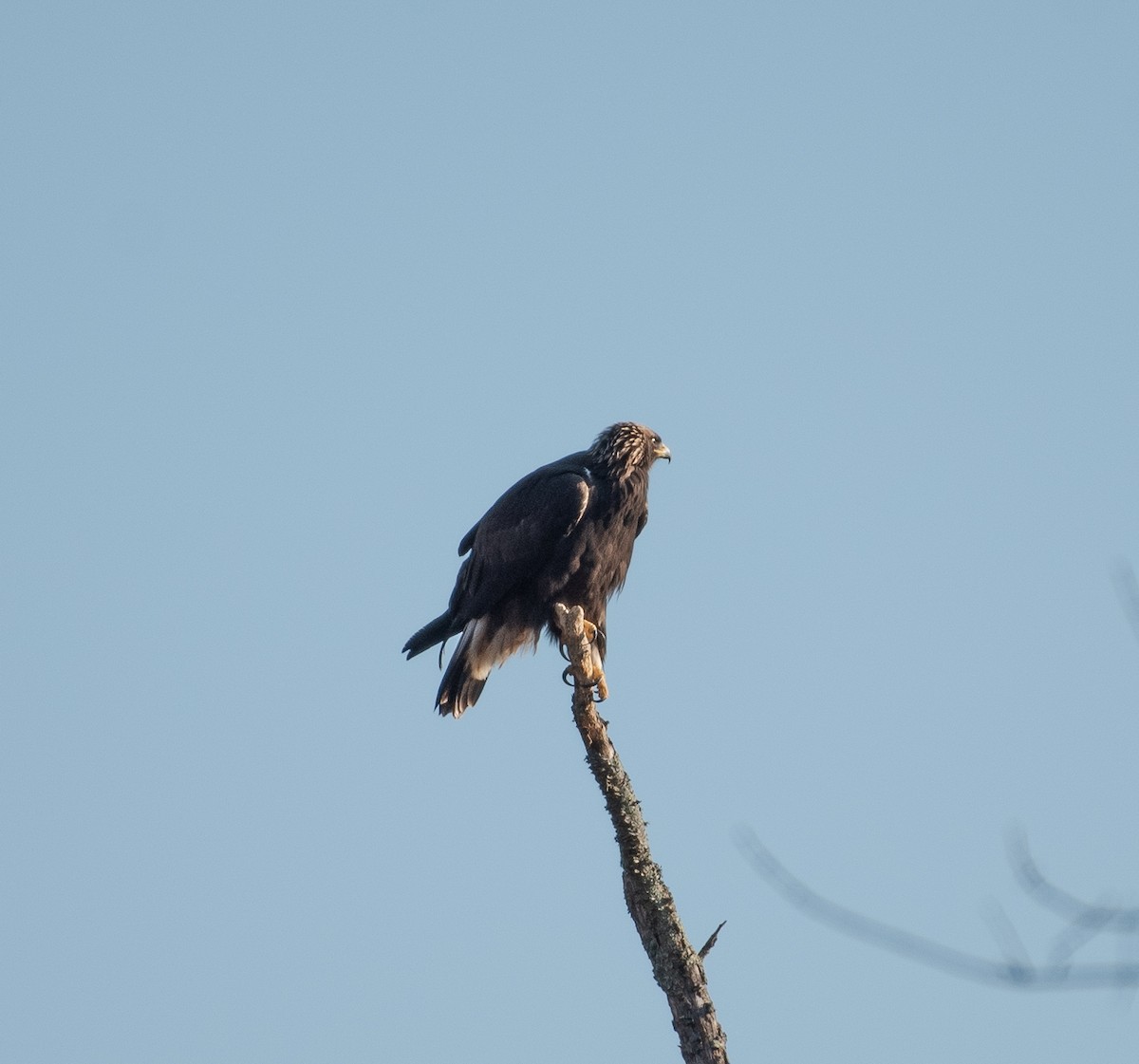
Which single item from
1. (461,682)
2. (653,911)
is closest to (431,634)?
(461,682)

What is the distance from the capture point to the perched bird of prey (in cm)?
782

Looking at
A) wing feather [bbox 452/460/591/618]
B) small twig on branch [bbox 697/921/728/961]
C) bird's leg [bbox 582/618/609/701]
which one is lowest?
small twig on branch [bbox 697/921/728/961]

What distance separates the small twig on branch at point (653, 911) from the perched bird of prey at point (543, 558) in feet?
6.13

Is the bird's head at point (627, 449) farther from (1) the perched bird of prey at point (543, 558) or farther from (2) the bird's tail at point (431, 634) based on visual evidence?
(2) the bird's tail at point (431, 634)

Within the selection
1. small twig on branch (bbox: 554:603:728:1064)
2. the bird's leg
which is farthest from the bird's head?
small twig on branch (bbox: 554:603:728:1064)

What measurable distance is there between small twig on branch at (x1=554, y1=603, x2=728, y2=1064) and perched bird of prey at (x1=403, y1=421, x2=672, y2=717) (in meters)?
1.87

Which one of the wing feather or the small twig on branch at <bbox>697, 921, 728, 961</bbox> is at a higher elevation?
the wing feather

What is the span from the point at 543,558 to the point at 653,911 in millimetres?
2965

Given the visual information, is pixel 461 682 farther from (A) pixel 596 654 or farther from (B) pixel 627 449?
(B) pixel 627 449

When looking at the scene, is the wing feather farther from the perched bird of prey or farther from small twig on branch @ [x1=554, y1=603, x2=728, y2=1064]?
small twig on branch @ [x1=554, y1=603, x2=728, y2=1064]

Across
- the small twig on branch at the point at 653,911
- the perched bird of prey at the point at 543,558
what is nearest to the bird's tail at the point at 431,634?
the perched bird of prey at the point at 543,558

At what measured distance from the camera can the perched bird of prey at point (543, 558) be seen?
308 inches

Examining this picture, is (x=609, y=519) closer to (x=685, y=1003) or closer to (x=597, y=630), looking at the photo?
(x=597, y=630)

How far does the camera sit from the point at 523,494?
8.10 meters
